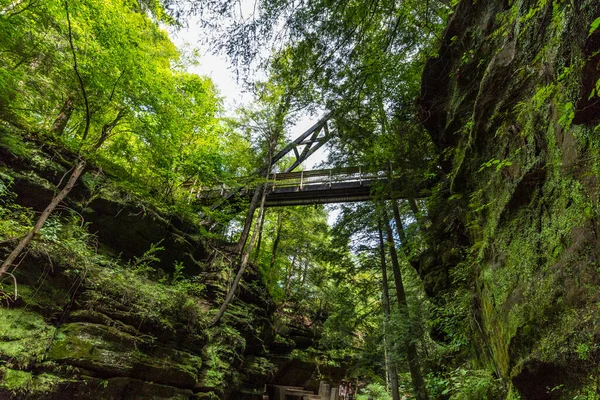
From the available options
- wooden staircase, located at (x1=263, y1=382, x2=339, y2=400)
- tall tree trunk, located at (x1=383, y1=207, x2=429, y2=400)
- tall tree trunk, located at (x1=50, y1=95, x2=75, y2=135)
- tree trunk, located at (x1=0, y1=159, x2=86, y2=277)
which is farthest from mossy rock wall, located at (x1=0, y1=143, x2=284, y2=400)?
tall tree trunk, located at (x1=383, y1=207, x2=429, y2=400)

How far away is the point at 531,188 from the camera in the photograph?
3092mm

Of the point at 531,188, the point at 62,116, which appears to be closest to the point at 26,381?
the point at 62,116

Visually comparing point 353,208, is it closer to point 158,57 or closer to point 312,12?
point 312,12

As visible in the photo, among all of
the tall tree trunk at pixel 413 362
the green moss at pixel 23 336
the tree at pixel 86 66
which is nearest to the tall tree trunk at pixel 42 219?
the green moss at pixel 23 336

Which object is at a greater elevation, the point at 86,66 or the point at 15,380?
the point at 86,66

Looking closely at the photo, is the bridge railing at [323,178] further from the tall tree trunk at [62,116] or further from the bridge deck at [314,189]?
the tall tree trunk at [62,116]

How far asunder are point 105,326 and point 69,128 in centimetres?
851

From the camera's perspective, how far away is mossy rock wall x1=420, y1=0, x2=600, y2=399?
2100 millimetres

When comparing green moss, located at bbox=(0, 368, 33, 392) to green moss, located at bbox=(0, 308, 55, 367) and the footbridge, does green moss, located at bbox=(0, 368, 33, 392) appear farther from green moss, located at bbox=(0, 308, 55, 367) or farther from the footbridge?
the footbridge

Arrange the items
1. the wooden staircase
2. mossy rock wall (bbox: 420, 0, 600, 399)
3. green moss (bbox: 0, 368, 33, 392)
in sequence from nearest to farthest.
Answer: mossy rock wall (bbox: 420, 0, 600, 399) < green moss (bbox: 0, 368, 33, 392) < the wooden staircase

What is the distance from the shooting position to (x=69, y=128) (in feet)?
34.2

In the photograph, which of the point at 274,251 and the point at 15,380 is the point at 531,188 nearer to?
the point at 15,380

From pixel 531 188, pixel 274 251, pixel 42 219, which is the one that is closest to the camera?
pixel 531 188

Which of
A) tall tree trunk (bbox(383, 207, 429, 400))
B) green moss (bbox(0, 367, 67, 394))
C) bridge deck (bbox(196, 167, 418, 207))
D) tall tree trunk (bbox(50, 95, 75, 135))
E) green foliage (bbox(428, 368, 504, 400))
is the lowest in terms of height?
green moss (bbox(0, 367, 67, 394))
